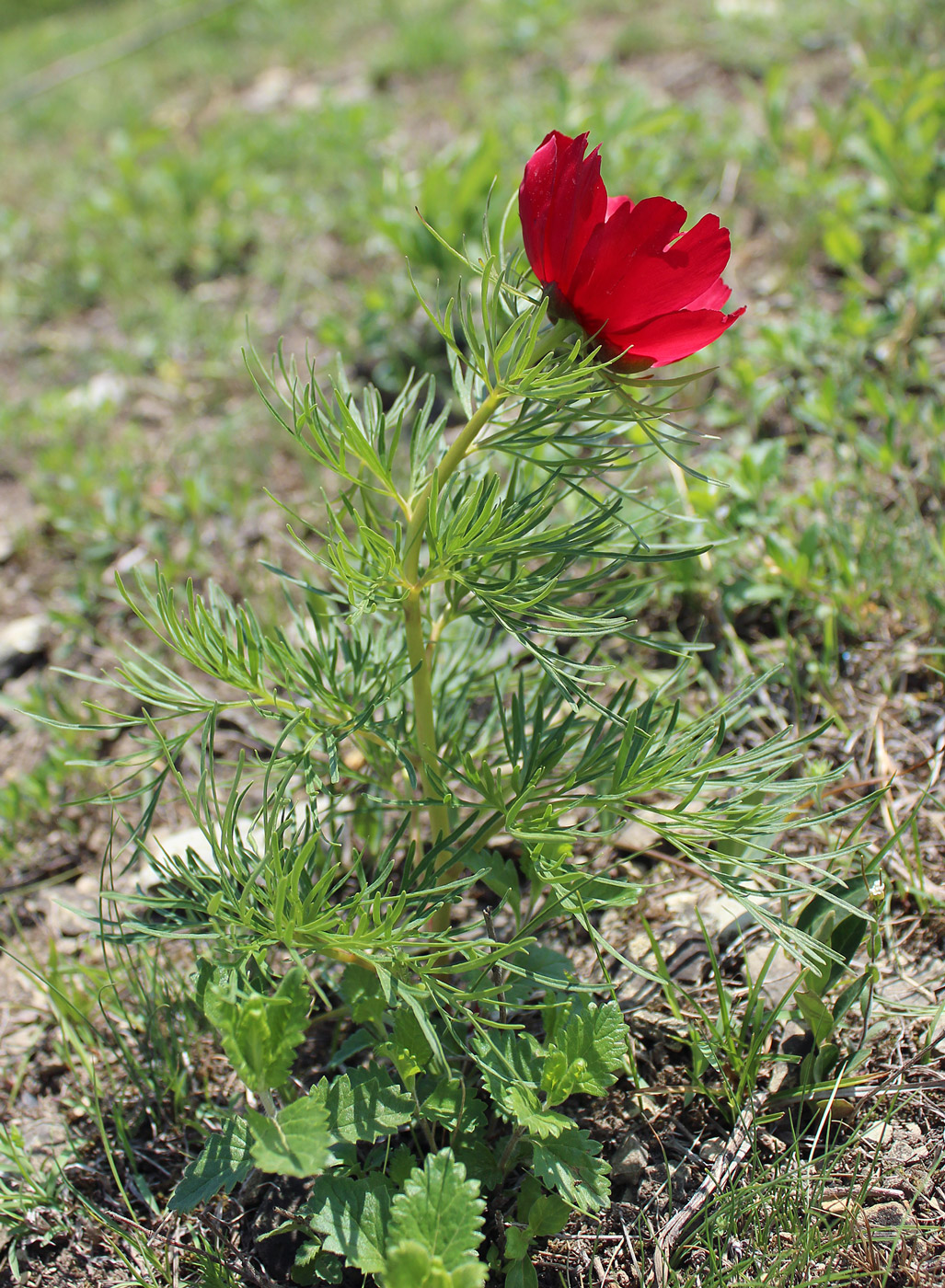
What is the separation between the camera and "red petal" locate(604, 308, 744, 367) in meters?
0.98

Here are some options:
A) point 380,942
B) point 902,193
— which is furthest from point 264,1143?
point 902,193

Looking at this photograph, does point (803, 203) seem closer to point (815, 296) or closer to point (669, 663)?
point (815, 296)

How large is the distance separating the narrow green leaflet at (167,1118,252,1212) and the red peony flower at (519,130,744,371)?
99 centimetres

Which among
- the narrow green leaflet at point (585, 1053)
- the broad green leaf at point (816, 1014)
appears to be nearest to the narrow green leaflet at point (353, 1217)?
the narrow green leaflet at point (585, 1053)

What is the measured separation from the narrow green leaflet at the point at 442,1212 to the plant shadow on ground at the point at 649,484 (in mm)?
245

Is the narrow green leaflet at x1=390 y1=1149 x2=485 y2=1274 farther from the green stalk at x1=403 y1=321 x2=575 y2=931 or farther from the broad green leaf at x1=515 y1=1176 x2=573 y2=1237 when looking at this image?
the green stalk at x1=403 y1=321 x2=575 y2=931

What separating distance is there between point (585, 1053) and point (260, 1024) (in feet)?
1.26

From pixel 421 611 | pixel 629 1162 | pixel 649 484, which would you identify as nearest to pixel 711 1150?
pixel 629 1162

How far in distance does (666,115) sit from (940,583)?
1988 mm

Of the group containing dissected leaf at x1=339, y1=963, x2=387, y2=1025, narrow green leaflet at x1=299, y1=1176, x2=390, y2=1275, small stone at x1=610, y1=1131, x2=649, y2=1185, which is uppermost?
dissected leaf at x1=339, y1=963, x2=387, y2=1025

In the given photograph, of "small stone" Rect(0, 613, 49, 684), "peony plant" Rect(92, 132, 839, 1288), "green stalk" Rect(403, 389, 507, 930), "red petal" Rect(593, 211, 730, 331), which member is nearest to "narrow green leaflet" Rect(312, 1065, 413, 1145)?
"peony plant" Rect(92, 132, 839, 1288)

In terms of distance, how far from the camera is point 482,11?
4.66 meters

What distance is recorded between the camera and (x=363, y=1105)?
1177 millimetres

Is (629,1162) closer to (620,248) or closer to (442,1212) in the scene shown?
(442,1212)
